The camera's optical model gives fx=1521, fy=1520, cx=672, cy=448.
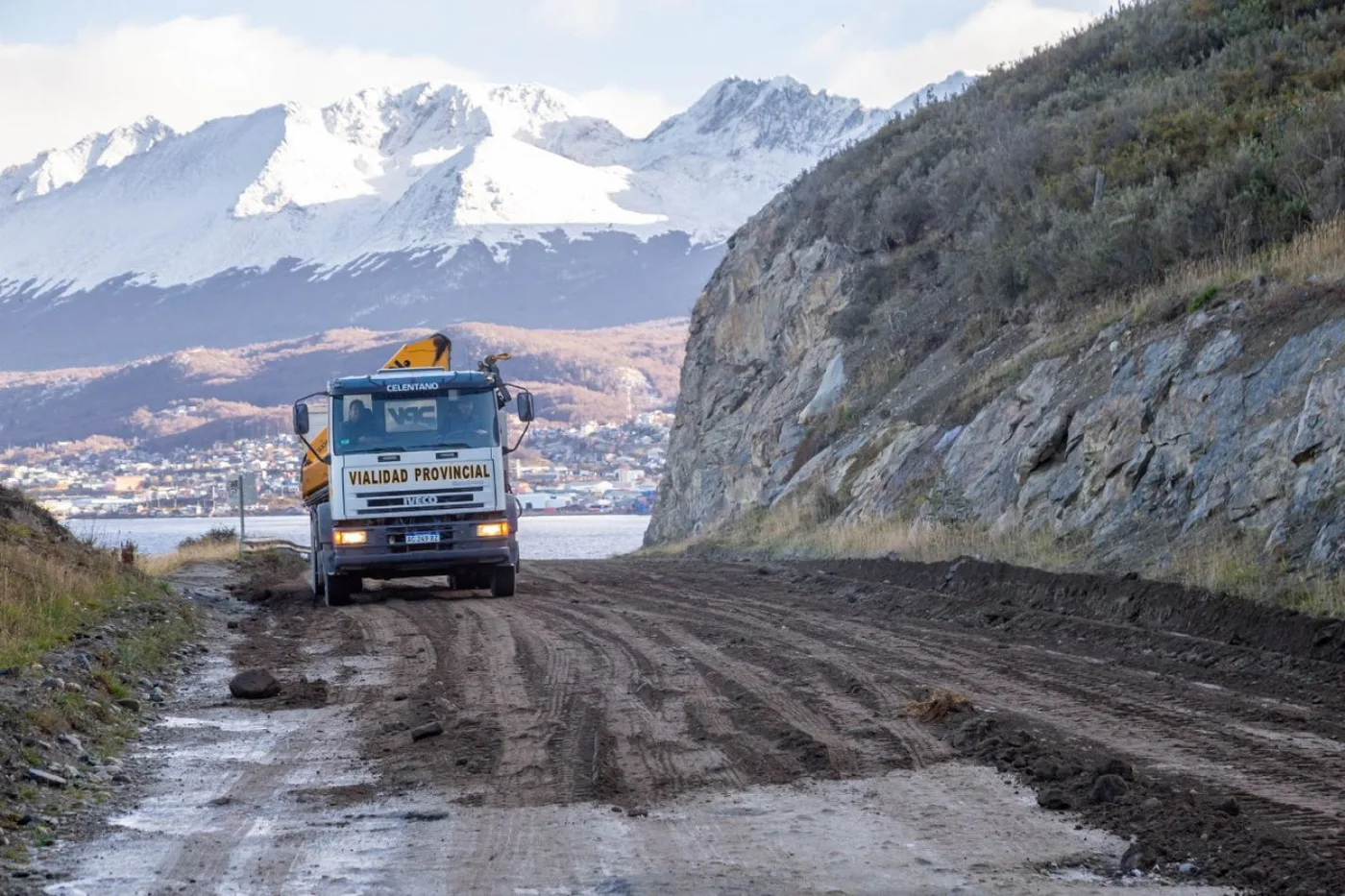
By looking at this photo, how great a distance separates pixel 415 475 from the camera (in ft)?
67.5

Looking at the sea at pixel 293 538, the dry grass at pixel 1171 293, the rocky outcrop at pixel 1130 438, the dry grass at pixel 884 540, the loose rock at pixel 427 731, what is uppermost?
the dry grass at pixel 1171 293

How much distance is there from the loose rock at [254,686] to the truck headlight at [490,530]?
8847 mm

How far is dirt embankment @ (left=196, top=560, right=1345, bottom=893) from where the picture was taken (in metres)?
7.33

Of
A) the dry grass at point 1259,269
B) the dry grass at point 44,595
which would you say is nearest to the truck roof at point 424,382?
the dry grass at point 44,595

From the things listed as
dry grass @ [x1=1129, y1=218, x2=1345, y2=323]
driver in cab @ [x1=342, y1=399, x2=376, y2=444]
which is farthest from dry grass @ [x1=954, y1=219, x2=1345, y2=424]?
driver in cab @ [x1=342, y1=399, x2=376, y2=444]

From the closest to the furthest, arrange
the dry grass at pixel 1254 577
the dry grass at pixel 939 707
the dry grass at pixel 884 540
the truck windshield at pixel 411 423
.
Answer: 1. the dry grass at pixel 939 707
2. the dry grass at pixel 1254 577
3. the dry grass at pixel 884 540
4. the truck windshield at pixel 411 423

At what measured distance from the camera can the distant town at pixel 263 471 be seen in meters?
125

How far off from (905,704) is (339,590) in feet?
41.2

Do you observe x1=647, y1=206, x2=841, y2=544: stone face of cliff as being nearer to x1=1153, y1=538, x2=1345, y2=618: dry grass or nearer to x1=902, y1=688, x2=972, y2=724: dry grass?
x1=1153, y1=538, x2=1345, y2=618: dry grass

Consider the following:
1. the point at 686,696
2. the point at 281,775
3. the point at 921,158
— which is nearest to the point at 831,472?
the point at 921,158

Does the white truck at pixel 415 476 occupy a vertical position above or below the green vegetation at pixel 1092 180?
below

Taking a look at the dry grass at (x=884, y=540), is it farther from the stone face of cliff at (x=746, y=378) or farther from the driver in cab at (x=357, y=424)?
the driver in cab at (x=357, y=424)

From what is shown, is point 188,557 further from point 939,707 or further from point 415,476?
point 939,707

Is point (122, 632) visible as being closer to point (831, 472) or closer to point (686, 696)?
point (686, 696)
